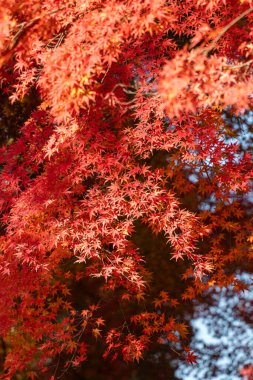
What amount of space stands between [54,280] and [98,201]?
9.17ft

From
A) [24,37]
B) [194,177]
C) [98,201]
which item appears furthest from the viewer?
[194,177]

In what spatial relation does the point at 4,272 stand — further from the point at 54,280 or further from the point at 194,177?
the point at 194,177

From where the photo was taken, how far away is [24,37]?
3680 millimetres

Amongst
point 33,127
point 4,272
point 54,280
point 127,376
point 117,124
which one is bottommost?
point 127,376

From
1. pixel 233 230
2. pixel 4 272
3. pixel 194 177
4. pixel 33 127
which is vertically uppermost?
pixel 33 127

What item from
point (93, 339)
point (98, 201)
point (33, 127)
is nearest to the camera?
point (98, 201)

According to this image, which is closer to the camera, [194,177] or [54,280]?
[194,177]

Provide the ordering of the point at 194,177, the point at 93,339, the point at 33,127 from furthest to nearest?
1. the point at 93,339
2. the point at 194,177
3. the point at 33,127

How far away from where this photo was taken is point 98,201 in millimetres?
4641

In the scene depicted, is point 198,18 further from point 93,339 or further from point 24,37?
point 93,339

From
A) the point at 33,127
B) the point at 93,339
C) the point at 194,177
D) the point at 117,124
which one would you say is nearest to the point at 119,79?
the point at 117,124

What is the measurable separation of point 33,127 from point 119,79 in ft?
4.13

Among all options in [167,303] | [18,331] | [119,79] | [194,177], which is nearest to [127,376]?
[167,303]

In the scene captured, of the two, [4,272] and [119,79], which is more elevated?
[119,79]
